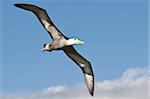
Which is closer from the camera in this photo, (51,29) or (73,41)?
(73,41)

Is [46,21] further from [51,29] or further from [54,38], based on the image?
[54,38]

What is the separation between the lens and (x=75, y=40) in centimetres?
3116

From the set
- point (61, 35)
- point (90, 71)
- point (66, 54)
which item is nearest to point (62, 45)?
point (61, 35)

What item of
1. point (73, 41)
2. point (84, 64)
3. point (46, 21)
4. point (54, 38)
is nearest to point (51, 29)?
point (46, 21)

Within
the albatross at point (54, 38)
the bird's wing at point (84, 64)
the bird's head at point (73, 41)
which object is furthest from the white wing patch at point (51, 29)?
the bird's wing at point (84, 64)

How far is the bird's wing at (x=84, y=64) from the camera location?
3410cm

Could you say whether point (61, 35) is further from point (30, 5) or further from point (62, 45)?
point (30, 5)

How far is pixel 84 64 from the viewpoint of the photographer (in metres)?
35.6

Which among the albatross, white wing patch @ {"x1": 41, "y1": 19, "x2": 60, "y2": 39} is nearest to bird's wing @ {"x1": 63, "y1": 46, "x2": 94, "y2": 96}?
the albatross

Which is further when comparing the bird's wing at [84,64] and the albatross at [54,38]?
the bird's wing at [84,64]

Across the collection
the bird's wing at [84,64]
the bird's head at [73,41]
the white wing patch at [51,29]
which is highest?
the white wing patch at [51,29]

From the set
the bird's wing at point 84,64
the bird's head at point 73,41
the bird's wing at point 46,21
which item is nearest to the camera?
the bird's head at point 73,41

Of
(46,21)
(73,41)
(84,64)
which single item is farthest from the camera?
(84,64)

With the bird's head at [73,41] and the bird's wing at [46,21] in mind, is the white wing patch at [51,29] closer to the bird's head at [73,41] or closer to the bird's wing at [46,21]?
the bird's wing at [46,21]
